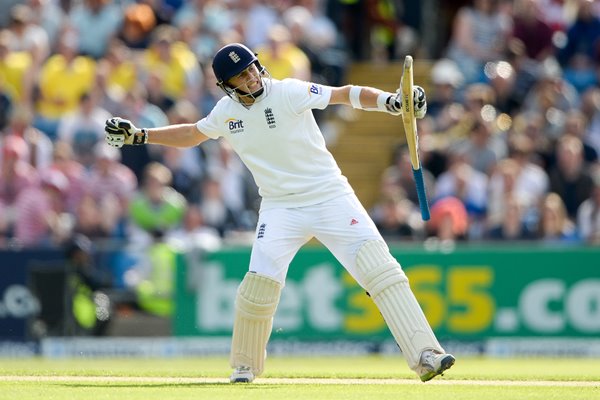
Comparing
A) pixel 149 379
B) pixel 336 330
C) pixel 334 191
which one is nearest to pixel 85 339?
pixel 336 330

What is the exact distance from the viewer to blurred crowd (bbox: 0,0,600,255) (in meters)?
16.1

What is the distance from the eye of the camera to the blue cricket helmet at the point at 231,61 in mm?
9609

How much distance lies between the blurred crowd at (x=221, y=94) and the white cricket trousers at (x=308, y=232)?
5.68 metres

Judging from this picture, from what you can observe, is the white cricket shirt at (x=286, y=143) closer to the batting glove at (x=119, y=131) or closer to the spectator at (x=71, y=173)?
the batting glove at (x=119, y=131)

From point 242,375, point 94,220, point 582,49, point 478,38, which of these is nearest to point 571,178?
point 582,49

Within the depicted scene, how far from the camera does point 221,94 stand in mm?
17859

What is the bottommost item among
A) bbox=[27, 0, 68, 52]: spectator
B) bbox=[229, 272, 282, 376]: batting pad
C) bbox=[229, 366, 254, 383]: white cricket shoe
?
bbox=[229, 366, 254, 383]: white cricket shoe

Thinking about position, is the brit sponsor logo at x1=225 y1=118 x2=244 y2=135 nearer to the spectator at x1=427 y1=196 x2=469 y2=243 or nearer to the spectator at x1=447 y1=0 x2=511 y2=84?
the spectator at x1=427 y1=196 x2=469 y2=243

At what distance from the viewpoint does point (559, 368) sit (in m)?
13.0

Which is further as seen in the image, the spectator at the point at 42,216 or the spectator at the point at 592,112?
the spectator at the point at 592,112

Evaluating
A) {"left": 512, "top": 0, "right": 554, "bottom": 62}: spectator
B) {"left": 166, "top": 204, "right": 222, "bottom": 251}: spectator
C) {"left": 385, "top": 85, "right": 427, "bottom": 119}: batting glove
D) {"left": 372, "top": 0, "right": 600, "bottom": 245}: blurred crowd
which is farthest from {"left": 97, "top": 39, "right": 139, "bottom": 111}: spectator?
{"left": 385, "top": 85, "right": 427, "bottom": 119}: batting glove

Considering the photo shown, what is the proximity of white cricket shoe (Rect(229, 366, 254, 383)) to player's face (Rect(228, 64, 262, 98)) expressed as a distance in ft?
6.27

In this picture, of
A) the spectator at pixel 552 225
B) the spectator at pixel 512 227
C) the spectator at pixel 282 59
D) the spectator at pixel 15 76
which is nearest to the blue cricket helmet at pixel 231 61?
the spectator at pixel 512 227

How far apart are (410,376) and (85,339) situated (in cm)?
540
